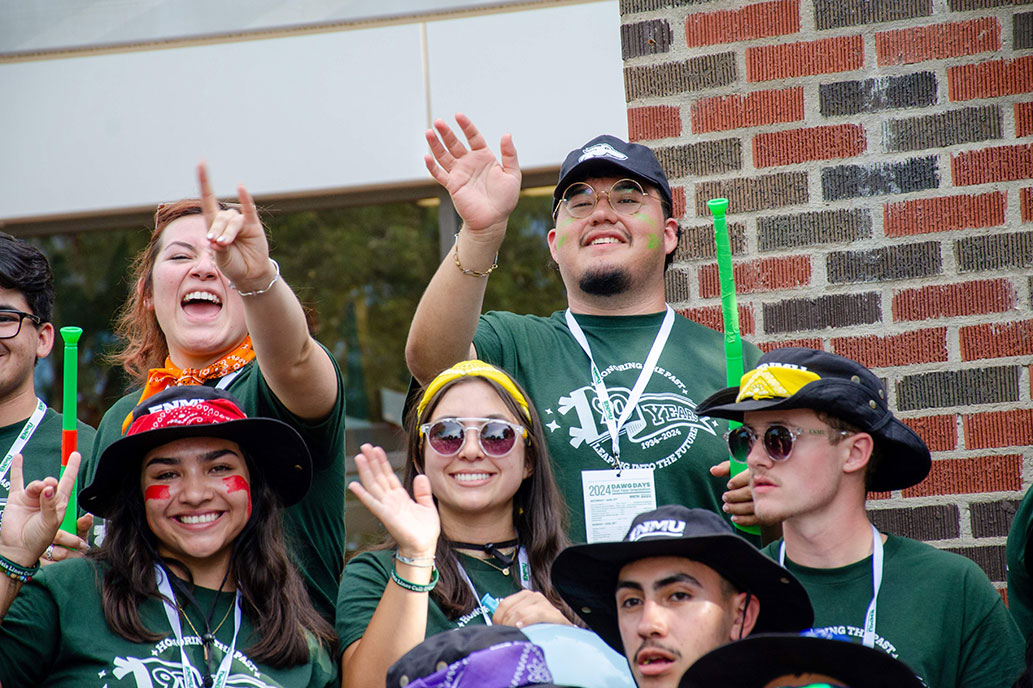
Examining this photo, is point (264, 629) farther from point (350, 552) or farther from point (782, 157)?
point (350, 552)

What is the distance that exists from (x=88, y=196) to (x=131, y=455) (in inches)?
161

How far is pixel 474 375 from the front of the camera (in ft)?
12.3

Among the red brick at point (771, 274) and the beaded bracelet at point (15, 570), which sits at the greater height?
the red brick at point (771, 274)

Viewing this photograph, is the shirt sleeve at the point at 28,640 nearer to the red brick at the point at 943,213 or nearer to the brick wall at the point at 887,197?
the brick wall at the point at 887,197

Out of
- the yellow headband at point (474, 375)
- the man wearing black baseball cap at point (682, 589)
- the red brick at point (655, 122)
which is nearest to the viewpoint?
the man wearing black baseball cap at point (682, 589)

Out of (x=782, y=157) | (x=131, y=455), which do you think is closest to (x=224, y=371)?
(x=131, y=455)

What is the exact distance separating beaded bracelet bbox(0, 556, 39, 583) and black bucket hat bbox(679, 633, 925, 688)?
168 centimetres

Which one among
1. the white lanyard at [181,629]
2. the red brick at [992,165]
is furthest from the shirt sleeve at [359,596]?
the red brick at [992,165]

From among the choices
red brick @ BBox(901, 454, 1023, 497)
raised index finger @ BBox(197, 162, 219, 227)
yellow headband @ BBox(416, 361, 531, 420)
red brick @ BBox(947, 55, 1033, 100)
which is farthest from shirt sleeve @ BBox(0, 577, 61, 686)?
red brick @ BBox(947, 55, 1033, 100)

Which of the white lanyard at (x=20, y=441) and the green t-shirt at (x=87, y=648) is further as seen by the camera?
the white lanyard at (x=20, y=441)

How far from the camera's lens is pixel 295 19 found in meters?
6.97

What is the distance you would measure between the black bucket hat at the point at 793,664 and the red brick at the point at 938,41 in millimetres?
2715

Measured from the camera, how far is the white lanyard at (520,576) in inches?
133

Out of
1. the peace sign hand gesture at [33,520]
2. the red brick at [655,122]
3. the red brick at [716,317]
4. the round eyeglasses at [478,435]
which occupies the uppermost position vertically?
the red brick at [655,122]
